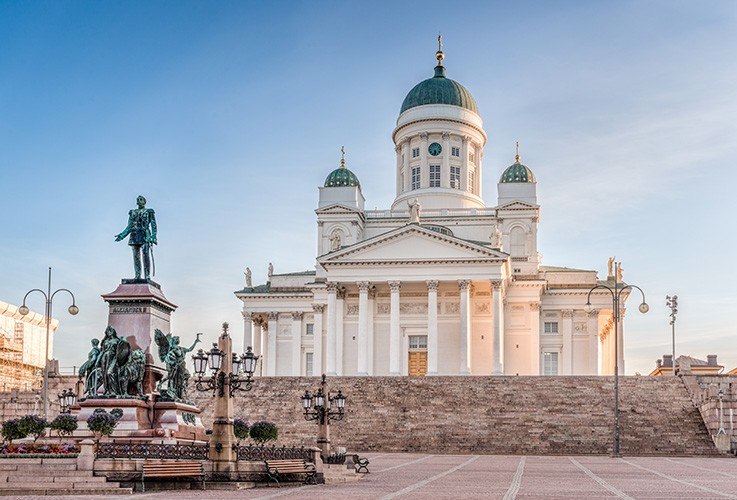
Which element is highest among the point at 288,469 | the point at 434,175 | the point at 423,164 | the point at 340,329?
the point at 423,164

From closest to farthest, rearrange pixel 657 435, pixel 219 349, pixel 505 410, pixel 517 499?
pixel 517 499, pixel 219 349, pixel 657 435, pixel 505 410

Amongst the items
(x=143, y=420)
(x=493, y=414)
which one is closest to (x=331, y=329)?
(x=493, y=414)

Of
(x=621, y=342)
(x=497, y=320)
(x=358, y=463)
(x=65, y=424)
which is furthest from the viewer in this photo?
(x=621, y=342)

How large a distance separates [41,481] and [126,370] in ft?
10.4

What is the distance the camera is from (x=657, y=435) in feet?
150

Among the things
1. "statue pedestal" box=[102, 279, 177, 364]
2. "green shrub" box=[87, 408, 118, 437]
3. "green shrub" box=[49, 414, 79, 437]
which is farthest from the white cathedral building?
"green shrub" box=[87, 408, 118, 437]

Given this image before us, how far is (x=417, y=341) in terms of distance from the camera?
221 feet

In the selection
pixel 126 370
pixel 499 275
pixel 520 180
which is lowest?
pixel 126 370

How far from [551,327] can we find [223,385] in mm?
51550

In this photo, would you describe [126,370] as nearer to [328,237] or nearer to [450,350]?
[450,350]

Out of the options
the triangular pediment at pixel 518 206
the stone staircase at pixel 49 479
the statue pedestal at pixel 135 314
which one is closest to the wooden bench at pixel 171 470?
the stone staircase at pixel 49 479

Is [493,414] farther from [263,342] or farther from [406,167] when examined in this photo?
[406,167]

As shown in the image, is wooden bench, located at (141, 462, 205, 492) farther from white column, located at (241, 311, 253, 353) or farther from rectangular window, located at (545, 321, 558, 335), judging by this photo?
white column, located at (241, 311, 253, 353)

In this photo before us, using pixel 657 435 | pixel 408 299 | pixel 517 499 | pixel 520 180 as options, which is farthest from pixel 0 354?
pixel 517 499
